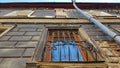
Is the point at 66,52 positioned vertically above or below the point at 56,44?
below

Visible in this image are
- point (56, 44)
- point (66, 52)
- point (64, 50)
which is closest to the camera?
point (66, 52)

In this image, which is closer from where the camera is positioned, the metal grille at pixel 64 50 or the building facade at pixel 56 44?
the building facade at pixel 56 44

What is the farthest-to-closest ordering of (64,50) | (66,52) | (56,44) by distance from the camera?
(56,44) → (64,50) → (66,52)

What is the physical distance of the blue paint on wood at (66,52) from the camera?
19.1 ft

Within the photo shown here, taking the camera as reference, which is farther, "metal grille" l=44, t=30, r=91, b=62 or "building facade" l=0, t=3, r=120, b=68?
"metal grille" l=44, t=30, r=91, b=62

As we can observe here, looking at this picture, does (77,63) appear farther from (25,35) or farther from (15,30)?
(15,30)

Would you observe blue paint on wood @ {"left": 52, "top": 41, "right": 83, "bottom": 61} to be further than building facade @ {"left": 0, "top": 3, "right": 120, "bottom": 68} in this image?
Yes

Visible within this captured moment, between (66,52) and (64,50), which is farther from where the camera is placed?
(64,50)

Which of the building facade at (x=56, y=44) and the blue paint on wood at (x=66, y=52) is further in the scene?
the blue paint on wood at (x=66, y=52)

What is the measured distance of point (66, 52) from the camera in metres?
6.18

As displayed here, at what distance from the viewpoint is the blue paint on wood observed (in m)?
5.83

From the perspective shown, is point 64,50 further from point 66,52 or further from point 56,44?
point 56,44

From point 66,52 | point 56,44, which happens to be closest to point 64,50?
point 66,52

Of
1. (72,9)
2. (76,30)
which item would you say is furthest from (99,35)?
(72,9)
